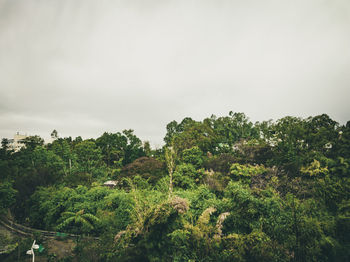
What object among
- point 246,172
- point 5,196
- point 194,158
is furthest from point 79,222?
point 246,172

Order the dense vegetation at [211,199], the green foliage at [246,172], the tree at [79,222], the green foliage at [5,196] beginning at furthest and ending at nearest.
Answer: the green foliage at [246,172]
the green foliage at [5,196]
the tree at [79,222]
the dense vegetation at [211,199]

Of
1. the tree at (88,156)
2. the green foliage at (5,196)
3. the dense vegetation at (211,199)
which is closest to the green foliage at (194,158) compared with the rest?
the dense vegetation at (211,199)

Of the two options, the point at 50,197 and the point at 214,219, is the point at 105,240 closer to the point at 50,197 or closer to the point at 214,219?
the point at 214,219

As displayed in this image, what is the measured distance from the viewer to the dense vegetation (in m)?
6.99

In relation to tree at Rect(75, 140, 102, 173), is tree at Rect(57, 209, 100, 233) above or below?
below

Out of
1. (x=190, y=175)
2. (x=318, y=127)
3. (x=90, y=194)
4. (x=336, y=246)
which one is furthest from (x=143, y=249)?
(x=318, y=127)

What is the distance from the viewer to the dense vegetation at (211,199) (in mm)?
6995

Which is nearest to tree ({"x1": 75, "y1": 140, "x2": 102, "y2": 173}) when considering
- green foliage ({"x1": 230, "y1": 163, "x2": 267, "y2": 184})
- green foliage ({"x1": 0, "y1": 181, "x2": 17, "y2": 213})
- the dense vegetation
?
the dense vegetation

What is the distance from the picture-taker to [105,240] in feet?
29.7

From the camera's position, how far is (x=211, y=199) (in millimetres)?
11195

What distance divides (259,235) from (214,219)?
354 cm

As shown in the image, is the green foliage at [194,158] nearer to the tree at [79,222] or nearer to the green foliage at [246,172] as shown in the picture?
the green foliage at [246,172]

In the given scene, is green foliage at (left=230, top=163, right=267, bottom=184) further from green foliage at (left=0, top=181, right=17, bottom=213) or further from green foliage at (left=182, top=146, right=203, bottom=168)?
green foliage at (left=0, top=181, right=17, bottom=213)

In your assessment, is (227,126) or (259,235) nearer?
(259,235)
